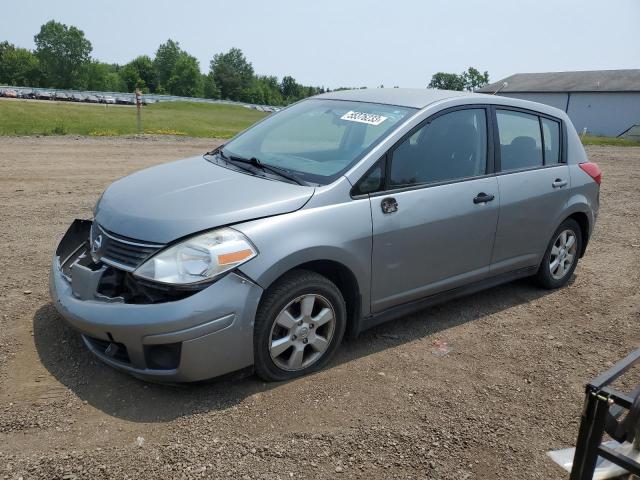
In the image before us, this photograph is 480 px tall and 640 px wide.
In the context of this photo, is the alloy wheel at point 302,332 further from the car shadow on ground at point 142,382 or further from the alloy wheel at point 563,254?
the alloy wheel at point 563,254

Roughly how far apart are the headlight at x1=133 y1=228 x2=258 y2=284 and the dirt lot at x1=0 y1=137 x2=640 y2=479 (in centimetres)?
77

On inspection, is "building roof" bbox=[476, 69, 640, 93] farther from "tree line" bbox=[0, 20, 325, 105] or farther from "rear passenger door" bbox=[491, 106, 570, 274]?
"rear passenger door" bbox=[491, 106, 570, 274]

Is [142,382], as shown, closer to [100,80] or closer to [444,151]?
[444,151]

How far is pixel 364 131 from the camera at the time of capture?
3980 millimetres

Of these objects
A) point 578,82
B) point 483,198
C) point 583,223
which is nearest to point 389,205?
point 483,198

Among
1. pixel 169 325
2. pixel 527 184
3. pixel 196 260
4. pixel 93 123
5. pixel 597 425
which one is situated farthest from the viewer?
pixel 93 123

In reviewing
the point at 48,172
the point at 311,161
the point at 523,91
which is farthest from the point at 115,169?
the point at 523,91

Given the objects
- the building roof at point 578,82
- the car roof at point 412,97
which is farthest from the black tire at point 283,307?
the building roof at point 578,82

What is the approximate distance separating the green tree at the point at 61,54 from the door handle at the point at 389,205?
385 feet

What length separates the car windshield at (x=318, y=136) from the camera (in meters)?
3.78

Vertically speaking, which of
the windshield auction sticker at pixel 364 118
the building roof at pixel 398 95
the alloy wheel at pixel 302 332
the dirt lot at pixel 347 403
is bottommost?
the dirt lot at pixel 347 403

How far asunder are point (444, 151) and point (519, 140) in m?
1.04

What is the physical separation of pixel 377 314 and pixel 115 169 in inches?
329

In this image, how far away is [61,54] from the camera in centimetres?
11075
